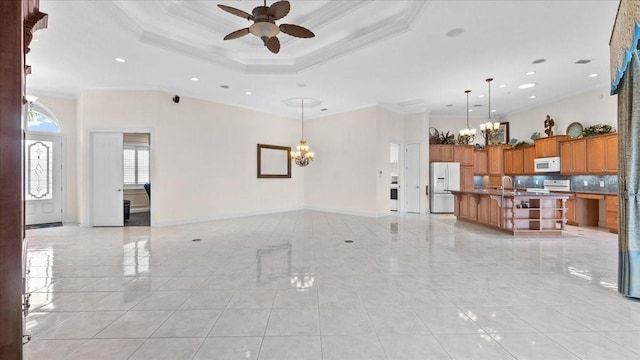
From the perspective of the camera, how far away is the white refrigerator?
9.33 m

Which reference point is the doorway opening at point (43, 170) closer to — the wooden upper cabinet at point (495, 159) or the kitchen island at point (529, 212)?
the kitchen island at point (529, 212)

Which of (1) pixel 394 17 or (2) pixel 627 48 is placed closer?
(2) pixel 627 48

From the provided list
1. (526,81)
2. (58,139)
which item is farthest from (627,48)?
(58,139)

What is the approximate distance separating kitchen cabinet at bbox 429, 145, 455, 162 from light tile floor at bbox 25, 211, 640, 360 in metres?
4.65

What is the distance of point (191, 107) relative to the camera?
743cm

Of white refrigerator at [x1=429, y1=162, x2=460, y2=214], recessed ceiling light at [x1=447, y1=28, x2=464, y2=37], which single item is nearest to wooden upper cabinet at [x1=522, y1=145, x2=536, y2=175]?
→ white refrigerator at [x1=429, y1=162, x2=460, y2=214]

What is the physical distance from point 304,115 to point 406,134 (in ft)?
11.8

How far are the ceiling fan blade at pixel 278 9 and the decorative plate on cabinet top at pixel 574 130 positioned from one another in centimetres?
842

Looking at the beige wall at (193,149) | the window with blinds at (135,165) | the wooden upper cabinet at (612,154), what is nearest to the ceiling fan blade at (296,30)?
the beige wall at (193,149)

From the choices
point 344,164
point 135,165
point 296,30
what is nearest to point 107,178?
point 135,165

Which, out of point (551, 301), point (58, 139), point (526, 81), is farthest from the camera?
point (58, 139)

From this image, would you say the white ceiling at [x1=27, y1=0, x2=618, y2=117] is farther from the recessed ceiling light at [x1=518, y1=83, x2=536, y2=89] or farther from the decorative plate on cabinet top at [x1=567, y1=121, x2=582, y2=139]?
the decorative plate on cabinet top at [x1=567, y1=121, x2=582, y2=139]

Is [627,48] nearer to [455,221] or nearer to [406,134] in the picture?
[455,221]

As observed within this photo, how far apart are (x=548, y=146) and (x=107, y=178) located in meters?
11.9
